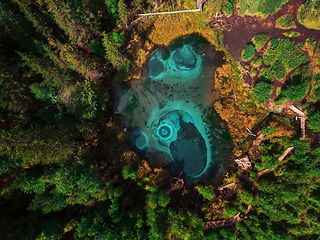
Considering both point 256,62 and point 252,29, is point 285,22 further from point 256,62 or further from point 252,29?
point 256,62

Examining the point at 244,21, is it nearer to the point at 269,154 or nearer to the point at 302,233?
the point at 269,154

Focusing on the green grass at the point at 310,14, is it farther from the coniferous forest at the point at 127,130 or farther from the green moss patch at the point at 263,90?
the green moss patch at the point at 263,90

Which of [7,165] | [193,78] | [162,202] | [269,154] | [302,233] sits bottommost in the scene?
[302,233]

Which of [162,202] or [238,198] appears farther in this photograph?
[238,198]

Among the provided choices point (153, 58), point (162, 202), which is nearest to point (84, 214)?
point (162, 202)

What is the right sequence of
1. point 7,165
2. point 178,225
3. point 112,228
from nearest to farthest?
point 7,165
point 112,228
point 178,225

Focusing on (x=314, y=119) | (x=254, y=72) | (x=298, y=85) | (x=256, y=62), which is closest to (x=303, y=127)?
(x=314, y=119)
